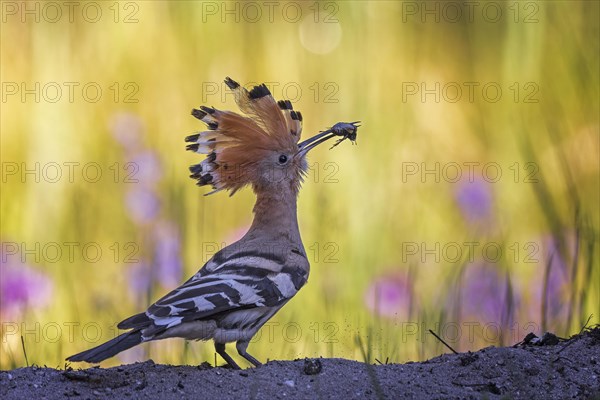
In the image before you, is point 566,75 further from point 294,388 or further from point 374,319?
point 294,388

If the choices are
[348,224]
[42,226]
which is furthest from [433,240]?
[42,226]

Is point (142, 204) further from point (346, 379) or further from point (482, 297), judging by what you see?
point (346, 379)

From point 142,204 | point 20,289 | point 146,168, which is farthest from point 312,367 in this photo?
point 146,168

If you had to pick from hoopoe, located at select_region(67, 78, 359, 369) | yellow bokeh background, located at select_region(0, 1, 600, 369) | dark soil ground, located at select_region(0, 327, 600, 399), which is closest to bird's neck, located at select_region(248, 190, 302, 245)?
hoopoe, located at select_region(67, 78, 359, 369)

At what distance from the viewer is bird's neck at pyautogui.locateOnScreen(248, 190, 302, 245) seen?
383 cm

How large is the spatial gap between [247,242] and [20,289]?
103 cm

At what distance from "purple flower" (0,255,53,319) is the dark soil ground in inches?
52.3

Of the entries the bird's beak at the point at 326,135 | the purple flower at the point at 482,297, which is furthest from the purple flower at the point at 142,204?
the purple flower at the point at 482,297

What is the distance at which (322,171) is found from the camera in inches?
195

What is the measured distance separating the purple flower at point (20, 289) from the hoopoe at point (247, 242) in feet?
2.85

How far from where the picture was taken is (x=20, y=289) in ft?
13.6

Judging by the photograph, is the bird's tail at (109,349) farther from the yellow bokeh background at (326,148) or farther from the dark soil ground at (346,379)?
the yellow bokeh background at (326,148)

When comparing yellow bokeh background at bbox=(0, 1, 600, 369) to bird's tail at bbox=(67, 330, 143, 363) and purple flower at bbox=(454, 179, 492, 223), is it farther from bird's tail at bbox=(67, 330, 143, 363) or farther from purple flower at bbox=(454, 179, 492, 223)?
bird's tail at bbox=(67, 330, 143, 363)

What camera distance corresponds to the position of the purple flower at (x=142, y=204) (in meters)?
4.47
